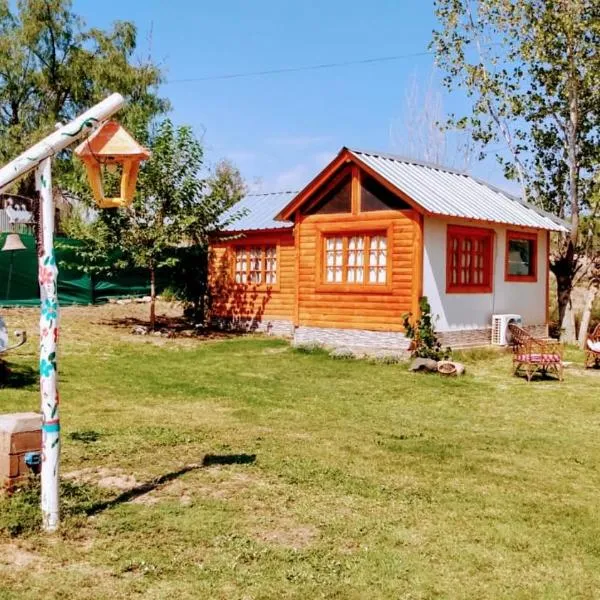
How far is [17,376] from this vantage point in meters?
10.9

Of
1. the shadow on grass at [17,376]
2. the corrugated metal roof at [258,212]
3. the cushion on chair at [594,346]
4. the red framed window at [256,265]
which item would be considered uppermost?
the corrugated metal roof at [258,212]

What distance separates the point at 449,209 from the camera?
14305mm

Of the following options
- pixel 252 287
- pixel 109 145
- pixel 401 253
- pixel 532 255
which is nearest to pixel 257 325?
pixel 252 287

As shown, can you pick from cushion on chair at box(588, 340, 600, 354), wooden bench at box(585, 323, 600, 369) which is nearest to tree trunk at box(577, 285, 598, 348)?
wooden bench at box(585, 323, 600, 369)

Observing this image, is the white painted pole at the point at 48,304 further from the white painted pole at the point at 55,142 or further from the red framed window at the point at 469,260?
the red framed window at the point at 469,260

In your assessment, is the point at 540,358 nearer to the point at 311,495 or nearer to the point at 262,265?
the point at 311,495

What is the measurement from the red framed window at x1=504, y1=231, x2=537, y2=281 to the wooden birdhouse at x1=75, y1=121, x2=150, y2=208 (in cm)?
1290

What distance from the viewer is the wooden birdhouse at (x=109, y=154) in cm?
525

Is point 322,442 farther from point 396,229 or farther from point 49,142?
point 396,229

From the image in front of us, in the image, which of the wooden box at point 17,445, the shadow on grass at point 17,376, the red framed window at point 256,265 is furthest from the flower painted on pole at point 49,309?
the red framed window at point 256,265

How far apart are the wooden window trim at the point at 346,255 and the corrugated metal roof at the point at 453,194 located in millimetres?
1000

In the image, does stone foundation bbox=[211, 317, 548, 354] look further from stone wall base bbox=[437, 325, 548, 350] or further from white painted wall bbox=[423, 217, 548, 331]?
white painted wall bbox=[423, 217, 548, 331]

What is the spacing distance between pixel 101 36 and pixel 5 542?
29.7 meters

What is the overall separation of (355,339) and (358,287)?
3.61 ft
